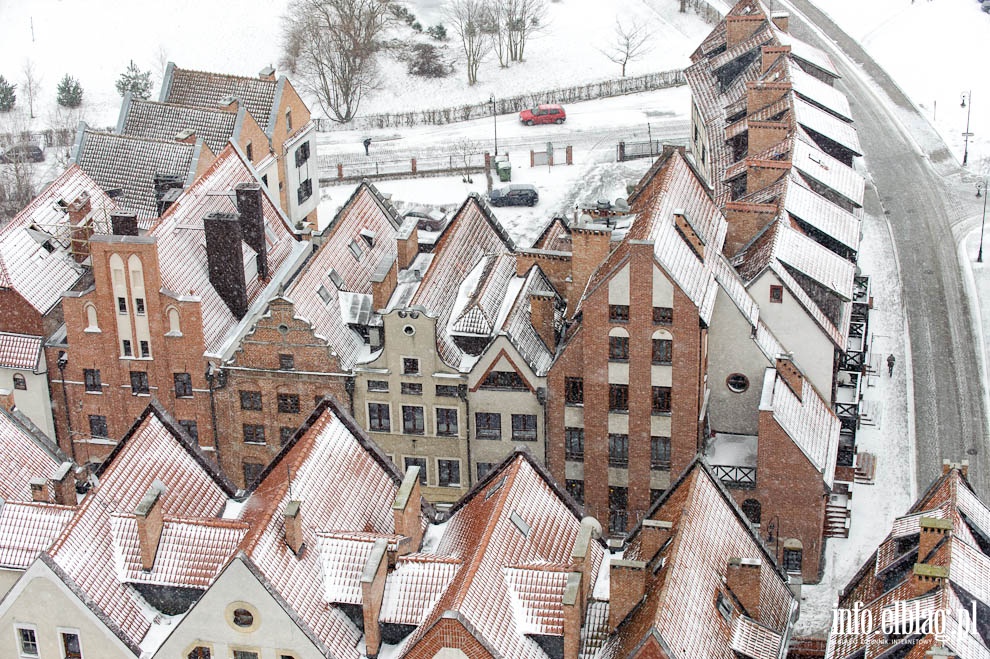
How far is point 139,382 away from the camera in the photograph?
9294cm

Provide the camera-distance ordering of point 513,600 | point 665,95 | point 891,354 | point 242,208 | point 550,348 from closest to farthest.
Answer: point 513,600, point 550,348, point 242,208, point 891,354, point 665,95

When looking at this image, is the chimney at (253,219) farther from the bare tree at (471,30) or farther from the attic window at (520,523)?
the bare tree at (471,30)

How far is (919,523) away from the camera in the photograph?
214 feet

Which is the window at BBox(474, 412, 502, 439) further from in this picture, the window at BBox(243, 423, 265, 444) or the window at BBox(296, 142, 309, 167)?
the window at BBox(296, 142, 309, 167)

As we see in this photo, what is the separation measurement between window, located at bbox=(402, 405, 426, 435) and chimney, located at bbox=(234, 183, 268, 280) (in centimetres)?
1507

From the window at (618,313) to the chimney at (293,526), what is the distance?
24.8m

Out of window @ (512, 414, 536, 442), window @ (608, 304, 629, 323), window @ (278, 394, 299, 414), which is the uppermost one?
window @ (608, 304, 629, 323)

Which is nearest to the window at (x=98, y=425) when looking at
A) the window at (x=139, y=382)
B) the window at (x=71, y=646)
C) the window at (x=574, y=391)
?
the window at (x=139, y=382)

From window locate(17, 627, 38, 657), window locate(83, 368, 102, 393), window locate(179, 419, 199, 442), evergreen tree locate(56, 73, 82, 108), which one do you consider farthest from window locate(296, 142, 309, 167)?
window locate(17, 627, 38, 657)

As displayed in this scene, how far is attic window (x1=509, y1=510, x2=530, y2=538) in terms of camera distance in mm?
66750

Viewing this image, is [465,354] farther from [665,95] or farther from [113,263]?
[665,95]

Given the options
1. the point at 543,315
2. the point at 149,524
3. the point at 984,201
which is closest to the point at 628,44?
the point at 984,201

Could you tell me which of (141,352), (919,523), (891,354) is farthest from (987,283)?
(141,352)

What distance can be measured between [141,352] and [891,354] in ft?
177
